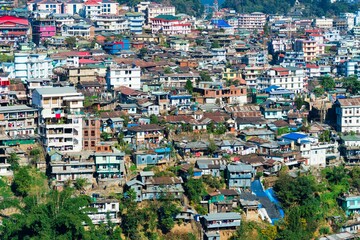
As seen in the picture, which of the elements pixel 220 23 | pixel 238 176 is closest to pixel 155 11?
pixel 220 23

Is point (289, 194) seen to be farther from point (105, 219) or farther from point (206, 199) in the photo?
point (105, 219)

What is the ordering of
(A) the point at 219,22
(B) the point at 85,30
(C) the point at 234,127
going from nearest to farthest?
(C) the point at 234,127, (B) the point at 85,30, (A) the point at 219,22

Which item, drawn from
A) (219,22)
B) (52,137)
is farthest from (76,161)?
(219,22)

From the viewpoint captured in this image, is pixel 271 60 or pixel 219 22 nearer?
pixel 271 60

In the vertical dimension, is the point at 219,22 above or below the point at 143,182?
above

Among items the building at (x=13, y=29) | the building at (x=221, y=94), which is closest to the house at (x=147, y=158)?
the building at (x=221, y=94)

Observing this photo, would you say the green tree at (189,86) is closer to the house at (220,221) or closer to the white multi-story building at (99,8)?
→ the house at (220,221)

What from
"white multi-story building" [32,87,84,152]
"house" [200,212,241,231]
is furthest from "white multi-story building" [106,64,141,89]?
"house" [200,212,241,231]

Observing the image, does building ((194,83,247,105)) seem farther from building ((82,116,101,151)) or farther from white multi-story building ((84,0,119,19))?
white multi-story building ((84,0,119,19))
